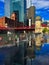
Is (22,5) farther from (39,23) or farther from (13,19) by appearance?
(39,23)

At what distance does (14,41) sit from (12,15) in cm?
104

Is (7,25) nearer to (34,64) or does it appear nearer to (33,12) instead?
(33,12)

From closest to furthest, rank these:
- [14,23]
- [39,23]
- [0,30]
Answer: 1. [0,30]
2. [14,23]
3. [39,23]

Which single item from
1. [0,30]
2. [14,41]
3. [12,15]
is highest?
[12,15]

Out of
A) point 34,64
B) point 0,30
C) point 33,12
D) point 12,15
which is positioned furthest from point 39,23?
point 34,64

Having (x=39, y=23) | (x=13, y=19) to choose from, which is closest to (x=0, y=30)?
(x=13, y=19)

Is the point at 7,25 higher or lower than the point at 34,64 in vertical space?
higher

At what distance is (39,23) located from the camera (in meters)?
8.40

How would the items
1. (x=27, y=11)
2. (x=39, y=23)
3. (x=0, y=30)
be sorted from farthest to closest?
1. (x=39, y=23)
2. (x=27, y=11)
3. (x=0, y=30)

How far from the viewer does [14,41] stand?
7102mm

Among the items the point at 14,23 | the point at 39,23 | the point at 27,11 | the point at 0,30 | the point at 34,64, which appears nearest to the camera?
the point at 34,64

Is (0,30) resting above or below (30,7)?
below

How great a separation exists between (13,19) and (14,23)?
305 millimetres

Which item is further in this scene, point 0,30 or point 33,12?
point 33,12
